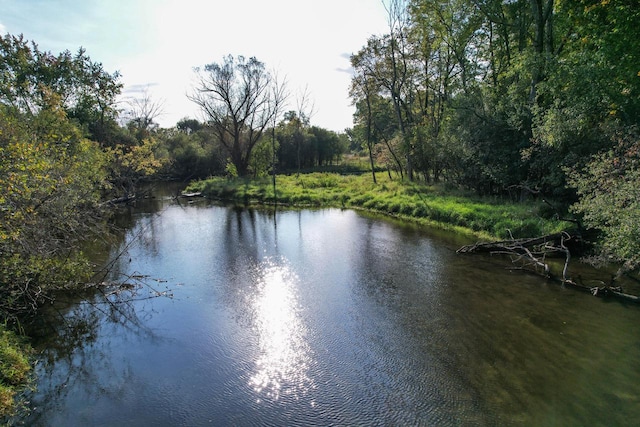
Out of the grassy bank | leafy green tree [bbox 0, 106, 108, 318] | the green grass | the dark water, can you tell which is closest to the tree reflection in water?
the dark water

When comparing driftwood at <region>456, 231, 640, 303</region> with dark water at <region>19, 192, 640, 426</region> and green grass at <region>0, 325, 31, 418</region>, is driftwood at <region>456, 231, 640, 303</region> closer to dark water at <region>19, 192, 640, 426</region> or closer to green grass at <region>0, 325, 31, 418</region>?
dark water at <region>19, 192, 640, 426</region>

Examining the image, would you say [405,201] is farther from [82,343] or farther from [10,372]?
[10,372]

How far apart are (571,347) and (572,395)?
63.2 inches

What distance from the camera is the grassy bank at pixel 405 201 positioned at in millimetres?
14081

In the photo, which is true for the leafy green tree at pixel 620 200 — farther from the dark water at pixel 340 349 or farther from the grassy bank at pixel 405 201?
the grassy bank at pixel 405 201

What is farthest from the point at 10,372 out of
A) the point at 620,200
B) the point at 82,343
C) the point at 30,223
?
the point at 620,200

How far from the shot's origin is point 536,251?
12258mm

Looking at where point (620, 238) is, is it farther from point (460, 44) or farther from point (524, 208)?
point (460, 44)

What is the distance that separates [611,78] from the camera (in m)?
11.6

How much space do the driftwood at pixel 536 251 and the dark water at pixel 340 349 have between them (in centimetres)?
54

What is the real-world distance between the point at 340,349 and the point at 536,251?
28.2ft

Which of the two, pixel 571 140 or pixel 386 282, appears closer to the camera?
pixel 386 282

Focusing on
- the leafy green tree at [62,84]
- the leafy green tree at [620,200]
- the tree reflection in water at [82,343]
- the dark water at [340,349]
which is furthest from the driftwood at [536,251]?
the leafy green tree at [62,84]

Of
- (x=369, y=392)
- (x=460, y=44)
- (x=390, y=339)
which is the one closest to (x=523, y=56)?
(x=460, y=44)
